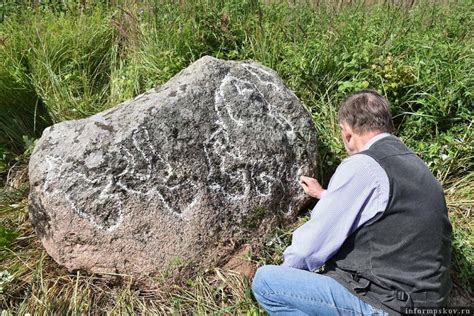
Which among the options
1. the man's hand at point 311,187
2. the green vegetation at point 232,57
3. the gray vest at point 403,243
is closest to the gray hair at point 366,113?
the gray vest at point 403,243

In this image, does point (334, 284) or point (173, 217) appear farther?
point (173, 217)

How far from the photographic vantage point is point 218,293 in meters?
2.89

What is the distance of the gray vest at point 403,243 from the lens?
210cm

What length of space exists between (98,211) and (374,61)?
250cm

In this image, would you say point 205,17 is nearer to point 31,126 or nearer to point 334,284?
point 31,126

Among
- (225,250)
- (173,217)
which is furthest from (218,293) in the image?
(173,217)

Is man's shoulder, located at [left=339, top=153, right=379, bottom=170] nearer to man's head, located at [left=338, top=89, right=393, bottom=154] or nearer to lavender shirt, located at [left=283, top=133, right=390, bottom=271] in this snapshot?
lavender shirt, located at [left=283, top=133, right=390, bottom=271]

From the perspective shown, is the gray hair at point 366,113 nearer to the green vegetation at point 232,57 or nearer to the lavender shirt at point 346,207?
the lavender shirt at point 346,207

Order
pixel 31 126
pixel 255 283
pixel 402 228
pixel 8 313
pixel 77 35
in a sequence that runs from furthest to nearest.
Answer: pixel 77 35 → pixel 31 126 → pixel 8 313 → pixel 255 283 → pixel 402 228

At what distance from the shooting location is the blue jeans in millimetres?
2191

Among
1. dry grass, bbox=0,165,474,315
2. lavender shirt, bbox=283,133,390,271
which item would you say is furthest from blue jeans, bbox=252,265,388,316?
dry grass, bbox=0,165,474,315

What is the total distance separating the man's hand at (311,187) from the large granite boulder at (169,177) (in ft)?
0.27

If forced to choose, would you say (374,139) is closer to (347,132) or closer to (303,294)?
(347,132)

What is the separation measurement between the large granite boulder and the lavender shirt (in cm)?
85
